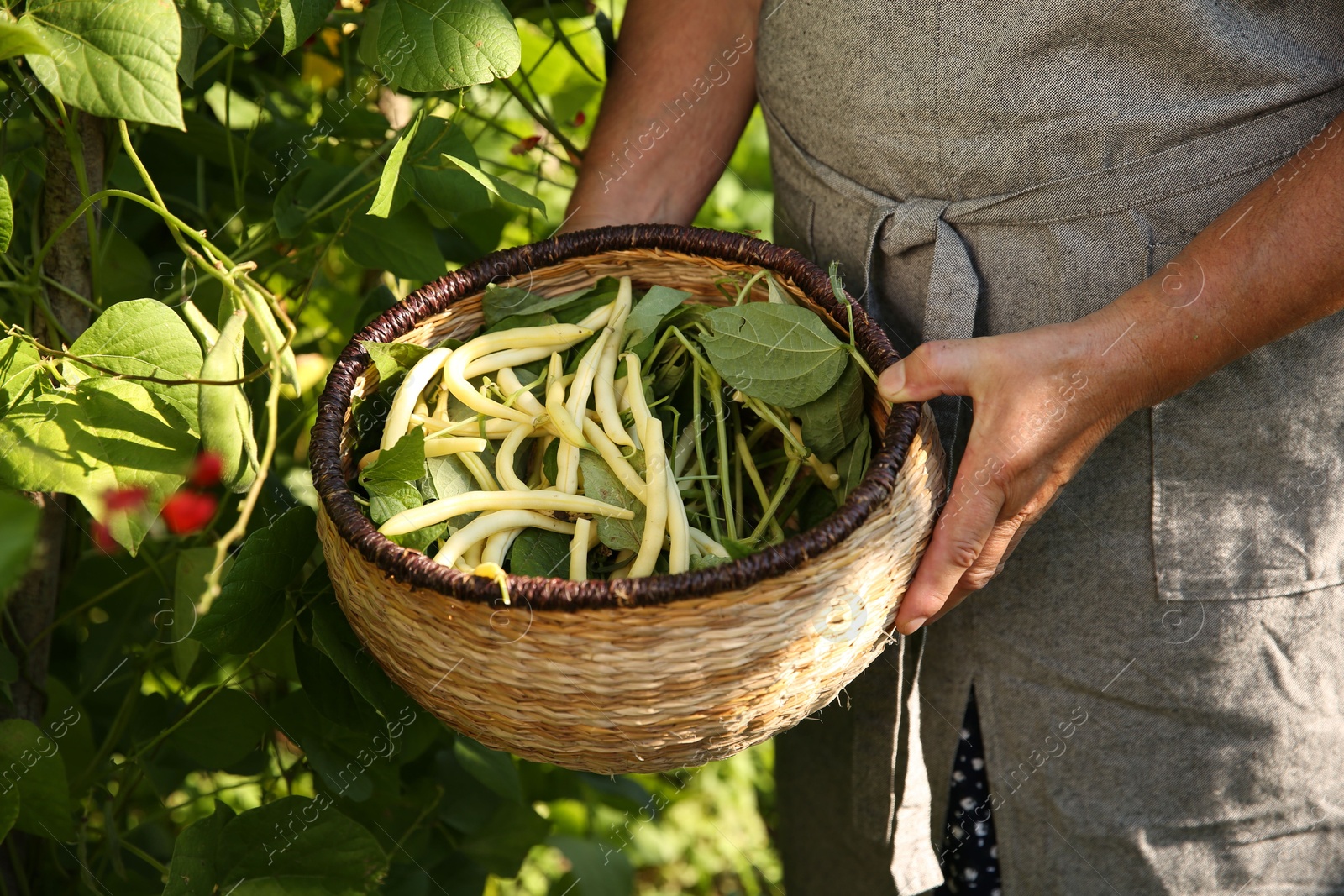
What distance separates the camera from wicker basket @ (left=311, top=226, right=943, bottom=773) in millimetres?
535

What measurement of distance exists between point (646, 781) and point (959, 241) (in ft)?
3.18

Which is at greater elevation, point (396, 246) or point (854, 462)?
point (396, 246)

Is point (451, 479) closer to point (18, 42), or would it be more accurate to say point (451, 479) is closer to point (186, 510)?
point (186, 510)

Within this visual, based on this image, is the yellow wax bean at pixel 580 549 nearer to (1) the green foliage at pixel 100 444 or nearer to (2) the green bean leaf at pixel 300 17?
(1) the green foliage at pixel 100 444

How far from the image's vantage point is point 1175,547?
746 mm

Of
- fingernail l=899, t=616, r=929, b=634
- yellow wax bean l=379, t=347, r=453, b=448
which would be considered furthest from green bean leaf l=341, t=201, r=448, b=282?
fingernail l=899, t=616, r=929, b=634

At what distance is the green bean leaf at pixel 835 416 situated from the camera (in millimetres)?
685

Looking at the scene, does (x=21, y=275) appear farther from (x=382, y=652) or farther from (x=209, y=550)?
(x=382, y=652)

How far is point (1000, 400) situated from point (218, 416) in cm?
45

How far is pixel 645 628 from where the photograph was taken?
0.54 meters

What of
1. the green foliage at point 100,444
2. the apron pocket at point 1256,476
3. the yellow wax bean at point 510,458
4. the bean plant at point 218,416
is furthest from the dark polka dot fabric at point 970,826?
the green foliage at point 100,444

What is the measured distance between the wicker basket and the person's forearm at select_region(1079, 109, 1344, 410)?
0.15m

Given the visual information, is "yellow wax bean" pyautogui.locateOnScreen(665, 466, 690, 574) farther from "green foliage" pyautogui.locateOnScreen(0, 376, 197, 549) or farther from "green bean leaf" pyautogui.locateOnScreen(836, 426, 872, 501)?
"green foliage" pyautogui.locateOnScreen(0, 376, 197, 549)

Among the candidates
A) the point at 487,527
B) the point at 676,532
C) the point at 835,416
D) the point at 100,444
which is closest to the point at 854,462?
the point at 835,416
